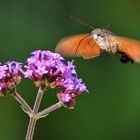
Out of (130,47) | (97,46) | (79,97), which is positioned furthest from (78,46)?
(79,97)

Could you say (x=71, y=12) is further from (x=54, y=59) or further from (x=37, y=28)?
(x=54, y=59)

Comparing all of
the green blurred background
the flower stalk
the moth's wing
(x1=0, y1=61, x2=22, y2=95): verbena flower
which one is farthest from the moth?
the green blurred background

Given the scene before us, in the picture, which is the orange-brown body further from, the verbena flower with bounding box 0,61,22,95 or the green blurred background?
the green blurred background

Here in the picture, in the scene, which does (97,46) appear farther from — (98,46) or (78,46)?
(78,46)

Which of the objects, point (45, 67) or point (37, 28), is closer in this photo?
point (45, 67)

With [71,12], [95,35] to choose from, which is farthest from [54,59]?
[71,12]
